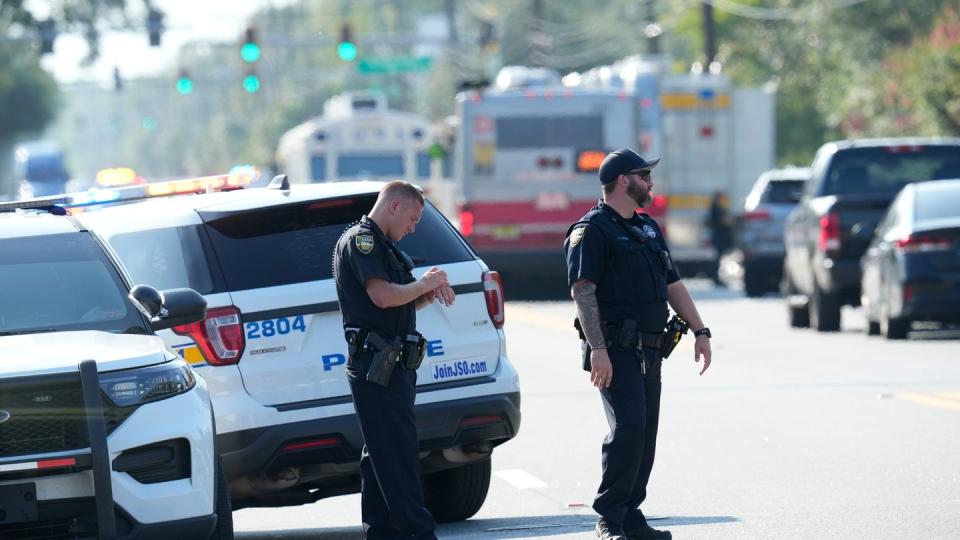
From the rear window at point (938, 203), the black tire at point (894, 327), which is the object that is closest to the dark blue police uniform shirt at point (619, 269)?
the rear window at point (938, 203)

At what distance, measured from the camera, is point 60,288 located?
9.02 m

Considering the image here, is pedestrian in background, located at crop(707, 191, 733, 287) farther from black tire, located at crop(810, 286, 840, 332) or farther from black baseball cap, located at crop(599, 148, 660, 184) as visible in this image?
black baseball cap, located at crop(599, 148, 660, 184)

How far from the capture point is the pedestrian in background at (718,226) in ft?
112

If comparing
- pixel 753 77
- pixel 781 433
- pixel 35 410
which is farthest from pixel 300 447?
pixel 753 77

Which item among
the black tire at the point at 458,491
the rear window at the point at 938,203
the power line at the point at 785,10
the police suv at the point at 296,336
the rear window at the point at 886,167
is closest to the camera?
the police suv at the point at 296,336

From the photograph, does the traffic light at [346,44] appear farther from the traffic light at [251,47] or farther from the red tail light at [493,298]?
the red tail light at [493,298]

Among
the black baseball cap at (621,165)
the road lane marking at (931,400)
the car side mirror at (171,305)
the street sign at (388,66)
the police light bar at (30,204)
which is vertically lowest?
the road lane marking at (931,400)

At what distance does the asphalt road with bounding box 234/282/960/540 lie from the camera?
9961 millimetres

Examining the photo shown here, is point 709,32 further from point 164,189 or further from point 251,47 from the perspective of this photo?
point 164,189

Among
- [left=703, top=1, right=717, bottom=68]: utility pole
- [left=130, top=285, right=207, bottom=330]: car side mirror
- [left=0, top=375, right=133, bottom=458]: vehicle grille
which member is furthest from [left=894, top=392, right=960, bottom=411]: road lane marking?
[left=703, top=1, right=717, bottom=68]: utility pole

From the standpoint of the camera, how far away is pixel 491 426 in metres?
9.62

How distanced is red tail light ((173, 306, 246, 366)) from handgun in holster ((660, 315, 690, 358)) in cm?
187

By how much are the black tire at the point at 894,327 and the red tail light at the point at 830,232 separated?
4.02 ft

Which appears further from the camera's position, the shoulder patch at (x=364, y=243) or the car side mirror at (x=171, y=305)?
the car side mirror at (x=171, y=305)
